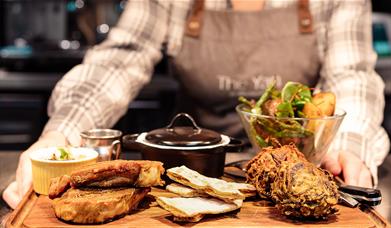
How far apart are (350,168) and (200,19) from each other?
88cm

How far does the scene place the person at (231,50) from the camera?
74.9 inches

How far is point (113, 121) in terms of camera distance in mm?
1837

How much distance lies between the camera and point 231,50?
2.02 metres

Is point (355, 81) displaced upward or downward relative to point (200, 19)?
downward

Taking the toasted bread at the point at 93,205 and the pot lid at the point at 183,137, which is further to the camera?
the pot lid at the point at 183,137

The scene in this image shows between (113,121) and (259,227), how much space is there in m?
0.95

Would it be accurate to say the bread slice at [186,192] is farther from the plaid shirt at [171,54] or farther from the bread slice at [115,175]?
the plaid shirt at [171,54]

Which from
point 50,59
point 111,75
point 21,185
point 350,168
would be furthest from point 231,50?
point 50,59

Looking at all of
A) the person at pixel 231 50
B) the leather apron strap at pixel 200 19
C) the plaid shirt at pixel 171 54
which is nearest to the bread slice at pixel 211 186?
the plaid shirt at pixel 171 54

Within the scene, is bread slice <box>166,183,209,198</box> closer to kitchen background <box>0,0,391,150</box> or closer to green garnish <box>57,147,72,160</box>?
green garnish <box>57,147,72,160</box>

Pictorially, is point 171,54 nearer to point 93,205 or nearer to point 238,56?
point 238,56

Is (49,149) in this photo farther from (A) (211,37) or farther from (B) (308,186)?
(A) (211,37)

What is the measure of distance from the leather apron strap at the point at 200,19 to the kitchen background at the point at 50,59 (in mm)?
1444

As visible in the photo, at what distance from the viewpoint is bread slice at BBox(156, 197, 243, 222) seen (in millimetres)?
963
